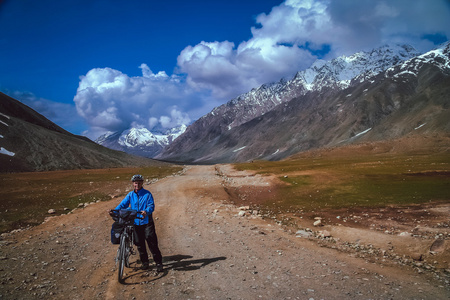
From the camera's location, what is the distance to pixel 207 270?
10.7 metres

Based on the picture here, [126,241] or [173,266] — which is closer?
[126,241]

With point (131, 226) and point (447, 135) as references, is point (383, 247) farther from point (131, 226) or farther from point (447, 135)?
point (447, 135)

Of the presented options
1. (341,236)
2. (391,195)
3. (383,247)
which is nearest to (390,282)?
(383,247)

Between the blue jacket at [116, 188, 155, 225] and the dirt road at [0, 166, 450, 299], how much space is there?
2222 mm

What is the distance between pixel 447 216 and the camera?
756 inches

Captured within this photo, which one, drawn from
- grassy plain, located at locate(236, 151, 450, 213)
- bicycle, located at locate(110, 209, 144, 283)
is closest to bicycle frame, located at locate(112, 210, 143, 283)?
bicycle, located at locate(110, 209, 144, 283)

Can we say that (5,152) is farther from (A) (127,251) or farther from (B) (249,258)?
(B) (249,258)

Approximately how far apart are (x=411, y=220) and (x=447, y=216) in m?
2.88

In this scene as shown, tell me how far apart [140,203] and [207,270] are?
399 centimetres

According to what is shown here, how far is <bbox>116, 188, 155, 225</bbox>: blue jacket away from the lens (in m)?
11.0

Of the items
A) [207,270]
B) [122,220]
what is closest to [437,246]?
[207,270]

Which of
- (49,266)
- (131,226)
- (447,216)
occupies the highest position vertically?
(131,226)

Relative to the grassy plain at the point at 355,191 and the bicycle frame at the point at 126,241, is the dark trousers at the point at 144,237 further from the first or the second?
the grassy plain at the point at 355,191

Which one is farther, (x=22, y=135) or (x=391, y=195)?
(x=22, y=135)
